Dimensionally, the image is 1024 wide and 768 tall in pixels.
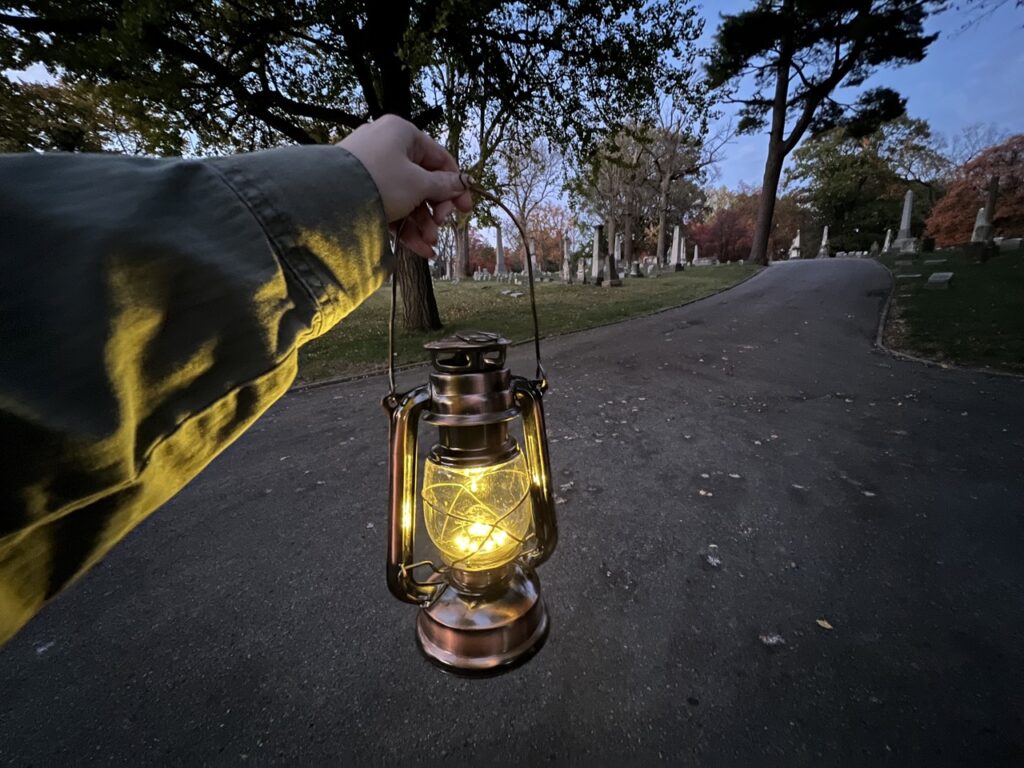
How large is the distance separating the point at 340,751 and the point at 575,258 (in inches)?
1825

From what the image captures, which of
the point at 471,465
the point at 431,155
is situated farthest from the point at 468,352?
the point at 431,155

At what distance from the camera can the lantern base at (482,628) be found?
1166mm

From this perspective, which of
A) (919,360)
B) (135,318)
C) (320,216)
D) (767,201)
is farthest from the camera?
(767,201)

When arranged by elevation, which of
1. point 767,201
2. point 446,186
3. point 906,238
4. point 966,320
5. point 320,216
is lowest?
point 966,320

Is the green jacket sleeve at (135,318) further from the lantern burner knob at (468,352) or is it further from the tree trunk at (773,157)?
the tree trunk at (773,157)

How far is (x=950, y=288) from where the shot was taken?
11.9 m

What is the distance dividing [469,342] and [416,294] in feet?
28.1

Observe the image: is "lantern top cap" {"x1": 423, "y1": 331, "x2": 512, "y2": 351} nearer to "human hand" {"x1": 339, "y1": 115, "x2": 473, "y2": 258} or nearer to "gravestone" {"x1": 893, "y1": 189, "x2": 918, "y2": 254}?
"human hand" {"x1": 339, "y1": 115, "x2": 473, "y2": 258}

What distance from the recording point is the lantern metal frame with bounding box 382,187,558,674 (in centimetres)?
104

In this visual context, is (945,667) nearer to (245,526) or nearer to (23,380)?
(23,380)

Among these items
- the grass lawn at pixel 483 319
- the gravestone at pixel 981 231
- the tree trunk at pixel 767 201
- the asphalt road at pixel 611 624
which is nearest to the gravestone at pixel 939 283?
the grass lawn at pixel 483 319

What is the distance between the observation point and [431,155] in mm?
1171

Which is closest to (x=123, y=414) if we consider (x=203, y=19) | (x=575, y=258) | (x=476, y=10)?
(x=476, y=10)

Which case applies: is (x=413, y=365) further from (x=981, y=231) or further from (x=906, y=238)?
(x=906, y=238)
